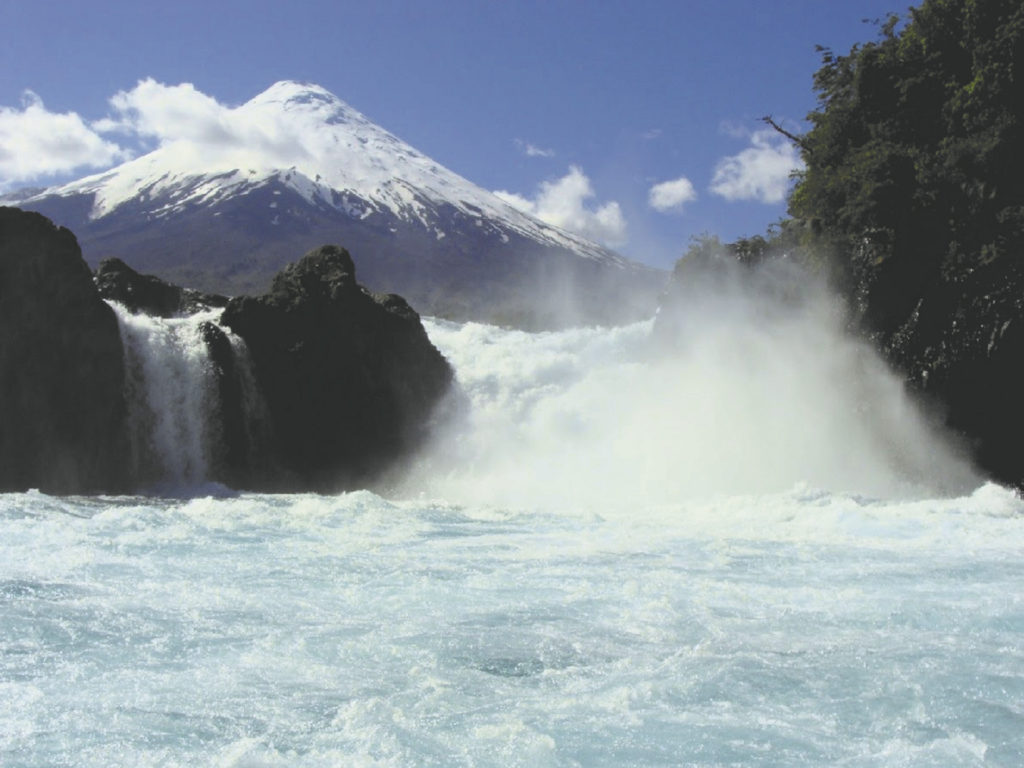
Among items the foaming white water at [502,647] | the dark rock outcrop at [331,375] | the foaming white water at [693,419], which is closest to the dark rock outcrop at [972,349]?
the foaming white water at [693,419]

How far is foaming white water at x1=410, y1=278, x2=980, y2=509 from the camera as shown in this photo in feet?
65.4

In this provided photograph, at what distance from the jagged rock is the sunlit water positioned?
12049 millimetres

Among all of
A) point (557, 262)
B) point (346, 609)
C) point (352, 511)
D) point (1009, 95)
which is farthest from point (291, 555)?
point (557, 262)

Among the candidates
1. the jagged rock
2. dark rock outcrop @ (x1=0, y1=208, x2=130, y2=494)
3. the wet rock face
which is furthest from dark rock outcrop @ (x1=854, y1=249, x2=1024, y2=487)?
the jagged rock

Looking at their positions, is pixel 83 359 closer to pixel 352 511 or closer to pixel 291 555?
pixel 352 511

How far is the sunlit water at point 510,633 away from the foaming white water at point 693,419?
427 centimetres

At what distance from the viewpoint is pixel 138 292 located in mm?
26797

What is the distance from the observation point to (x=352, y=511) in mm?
14391

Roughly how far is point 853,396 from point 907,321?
2260mm

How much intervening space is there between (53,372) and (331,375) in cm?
741

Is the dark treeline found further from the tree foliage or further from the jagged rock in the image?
the jagged rock

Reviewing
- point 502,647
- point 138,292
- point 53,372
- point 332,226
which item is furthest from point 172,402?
point 332,226

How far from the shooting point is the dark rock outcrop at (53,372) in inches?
738

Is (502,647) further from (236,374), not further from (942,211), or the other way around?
(236,374)
